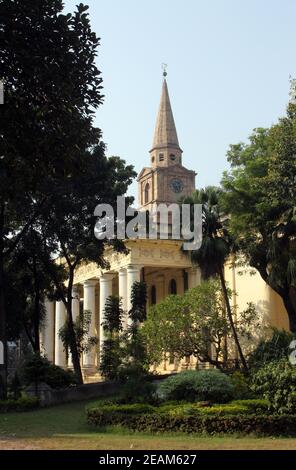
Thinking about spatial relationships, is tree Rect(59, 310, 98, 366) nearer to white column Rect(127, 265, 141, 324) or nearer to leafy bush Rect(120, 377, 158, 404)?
white column Rect(127, 265, 141, 324)

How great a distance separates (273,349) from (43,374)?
12187 millimetres

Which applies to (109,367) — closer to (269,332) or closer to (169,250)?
(269,332)

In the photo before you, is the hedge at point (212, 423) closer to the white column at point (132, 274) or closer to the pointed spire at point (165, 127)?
the white column at point (132, 274)

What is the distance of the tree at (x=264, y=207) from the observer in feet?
82.1

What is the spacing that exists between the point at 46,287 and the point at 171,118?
126ft

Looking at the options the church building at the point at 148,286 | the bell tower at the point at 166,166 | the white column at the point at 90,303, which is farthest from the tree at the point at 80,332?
the bell tower at the point at 166,166

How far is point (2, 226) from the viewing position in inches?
1098

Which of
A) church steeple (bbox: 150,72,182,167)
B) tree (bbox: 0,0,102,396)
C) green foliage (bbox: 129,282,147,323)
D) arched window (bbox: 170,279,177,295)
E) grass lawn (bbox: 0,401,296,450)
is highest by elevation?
church steeple (bbox: 150,72,182,167)

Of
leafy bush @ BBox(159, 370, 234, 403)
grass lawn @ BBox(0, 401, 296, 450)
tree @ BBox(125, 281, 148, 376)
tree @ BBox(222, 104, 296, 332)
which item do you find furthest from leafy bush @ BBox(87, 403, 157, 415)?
tree @ BBox(222, 104, 296, 332)

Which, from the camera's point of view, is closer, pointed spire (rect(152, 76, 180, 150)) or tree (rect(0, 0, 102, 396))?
tree (rect(0, 0, 102, 396))

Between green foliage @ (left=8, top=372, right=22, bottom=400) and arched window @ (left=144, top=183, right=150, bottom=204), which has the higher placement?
arched window @ (left=144, top=183, right=150, bottom=204)

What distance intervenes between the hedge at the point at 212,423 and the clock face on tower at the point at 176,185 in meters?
56.8

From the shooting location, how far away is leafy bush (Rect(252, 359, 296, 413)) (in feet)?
54.1

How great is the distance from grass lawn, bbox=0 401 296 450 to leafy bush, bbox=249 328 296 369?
19.1 ft
